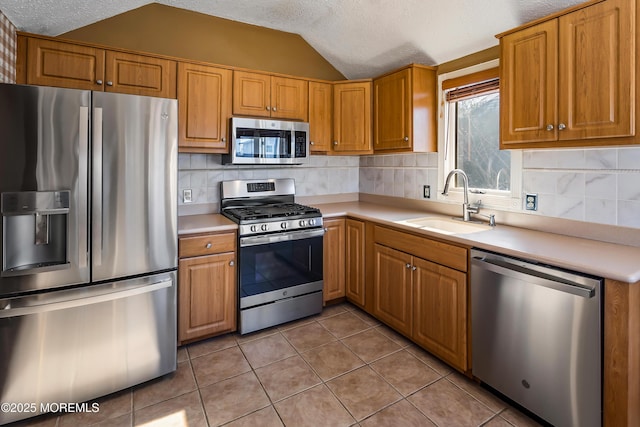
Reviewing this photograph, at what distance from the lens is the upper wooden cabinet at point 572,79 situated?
156 centimetres

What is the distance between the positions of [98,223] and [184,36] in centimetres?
181

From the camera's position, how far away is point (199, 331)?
245 cm

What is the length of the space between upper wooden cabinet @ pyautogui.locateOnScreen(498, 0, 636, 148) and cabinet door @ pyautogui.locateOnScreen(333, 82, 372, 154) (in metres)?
1.32

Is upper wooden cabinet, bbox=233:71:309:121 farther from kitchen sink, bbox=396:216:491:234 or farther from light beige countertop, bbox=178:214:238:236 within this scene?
kitchen sink, bbox=396:216:491:234

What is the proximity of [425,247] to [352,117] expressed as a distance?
1547mm

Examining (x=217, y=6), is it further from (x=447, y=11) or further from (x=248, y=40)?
(x=447, y=11)

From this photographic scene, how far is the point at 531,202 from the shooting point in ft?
→ 7.40

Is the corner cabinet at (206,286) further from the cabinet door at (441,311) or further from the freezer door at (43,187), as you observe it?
the cabinet door at (441,311)

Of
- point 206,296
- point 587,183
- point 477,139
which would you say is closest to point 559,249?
point 587,183

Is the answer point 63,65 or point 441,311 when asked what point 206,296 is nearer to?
point 441,311

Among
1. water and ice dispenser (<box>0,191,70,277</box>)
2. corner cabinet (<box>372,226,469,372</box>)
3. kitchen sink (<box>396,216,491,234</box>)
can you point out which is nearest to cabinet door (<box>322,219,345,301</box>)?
corner cabinet (<box>372,226,469,372</box>)

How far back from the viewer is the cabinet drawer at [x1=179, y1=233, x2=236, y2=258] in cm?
Result: 234

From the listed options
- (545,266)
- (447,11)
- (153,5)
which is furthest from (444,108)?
(153,5)

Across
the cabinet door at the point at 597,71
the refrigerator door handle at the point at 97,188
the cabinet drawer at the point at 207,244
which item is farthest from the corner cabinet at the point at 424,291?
the refrigerator door handle at the point at 97,188
